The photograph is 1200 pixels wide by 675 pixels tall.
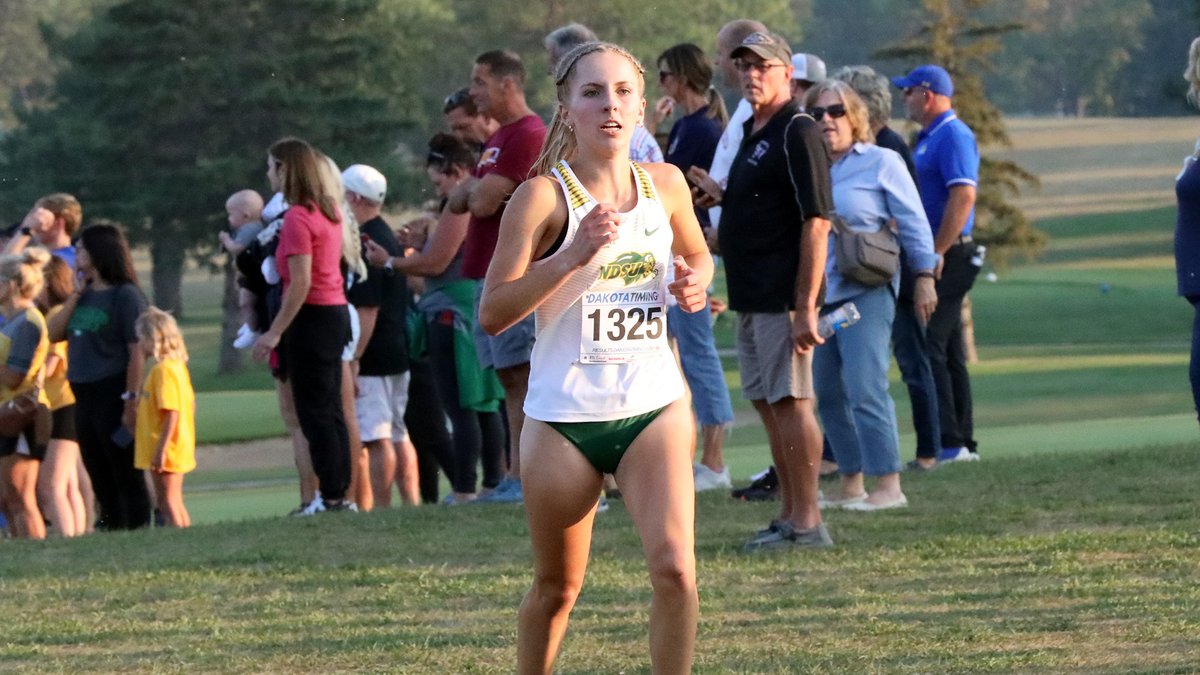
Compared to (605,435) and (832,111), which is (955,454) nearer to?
(832,111)

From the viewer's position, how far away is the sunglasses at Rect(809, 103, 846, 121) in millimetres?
9125

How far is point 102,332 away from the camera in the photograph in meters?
11.4

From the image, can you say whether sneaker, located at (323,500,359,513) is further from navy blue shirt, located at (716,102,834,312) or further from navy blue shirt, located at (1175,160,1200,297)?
navy blue shirt, located at (1175,160,1200,297)

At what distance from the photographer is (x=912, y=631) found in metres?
6.48

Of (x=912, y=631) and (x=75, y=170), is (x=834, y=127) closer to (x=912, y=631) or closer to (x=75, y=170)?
(x=912, y=631)

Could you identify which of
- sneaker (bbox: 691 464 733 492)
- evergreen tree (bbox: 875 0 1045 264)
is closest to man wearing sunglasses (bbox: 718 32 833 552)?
sneaker (bbox: 691 464 733 492)

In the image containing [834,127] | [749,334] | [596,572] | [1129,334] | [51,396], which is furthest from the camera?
[1129,334]

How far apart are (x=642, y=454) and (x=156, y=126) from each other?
148ft

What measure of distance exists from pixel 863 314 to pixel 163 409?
14.3ft

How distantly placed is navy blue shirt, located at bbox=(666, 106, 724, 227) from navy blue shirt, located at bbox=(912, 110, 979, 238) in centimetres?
160

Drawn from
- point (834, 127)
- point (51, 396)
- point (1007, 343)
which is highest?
point (834, 127)

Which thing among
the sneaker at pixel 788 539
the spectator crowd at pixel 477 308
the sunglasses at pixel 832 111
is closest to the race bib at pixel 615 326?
the spectator crowd at pixel 477 308

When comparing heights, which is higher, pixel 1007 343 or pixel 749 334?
pixel 749 334

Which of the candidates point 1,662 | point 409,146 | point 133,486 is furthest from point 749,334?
point 409,146
